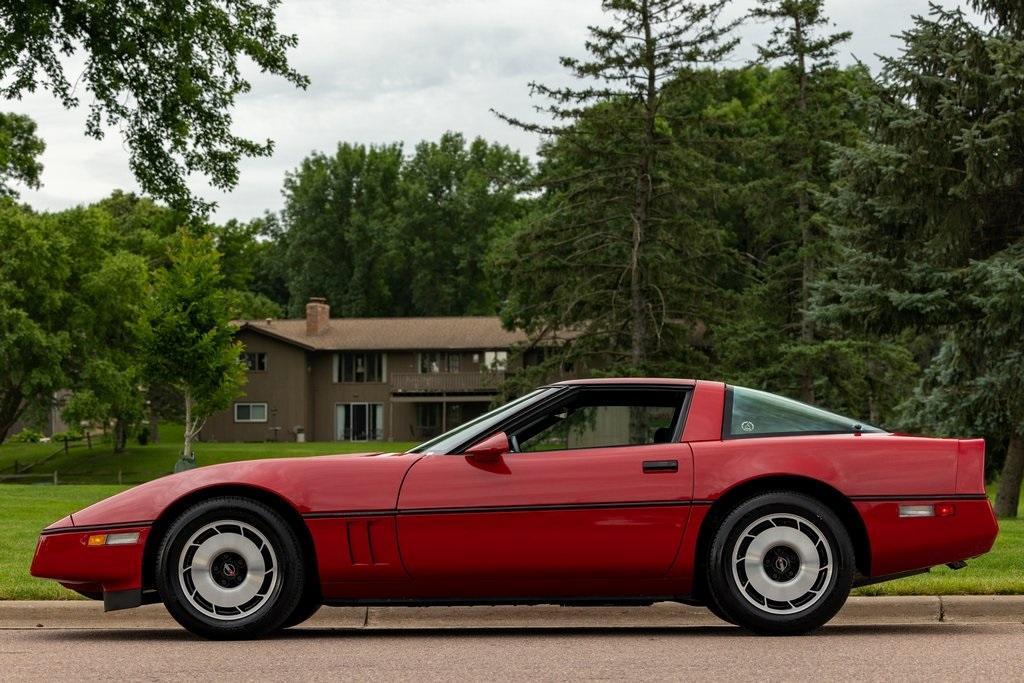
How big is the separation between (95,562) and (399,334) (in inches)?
2531

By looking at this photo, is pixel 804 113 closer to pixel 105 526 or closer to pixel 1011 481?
pixel 1011 481

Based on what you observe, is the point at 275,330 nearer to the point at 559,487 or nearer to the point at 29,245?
the point at 29,245

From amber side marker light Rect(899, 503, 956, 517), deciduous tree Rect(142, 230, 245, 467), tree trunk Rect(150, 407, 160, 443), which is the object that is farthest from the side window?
tree trunk Rect(150, 407, 160, 443)

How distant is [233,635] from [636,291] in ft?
95.7

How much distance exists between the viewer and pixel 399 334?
234 ft

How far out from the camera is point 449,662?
6.50 meters

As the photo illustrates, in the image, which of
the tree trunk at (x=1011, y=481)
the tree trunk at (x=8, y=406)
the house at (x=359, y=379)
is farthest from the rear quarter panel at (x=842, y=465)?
the house at (x=359, y=379)

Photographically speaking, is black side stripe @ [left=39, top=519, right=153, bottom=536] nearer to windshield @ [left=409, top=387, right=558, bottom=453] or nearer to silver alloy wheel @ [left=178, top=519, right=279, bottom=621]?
silver alloy wheel @ [left=178, top=519, right=279, bottom=621]

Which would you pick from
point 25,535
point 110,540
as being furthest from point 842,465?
point 25,535

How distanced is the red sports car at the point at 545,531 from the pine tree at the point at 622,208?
28808mm

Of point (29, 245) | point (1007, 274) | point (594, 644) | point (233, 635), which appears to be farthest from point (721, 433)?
point (29, 245)

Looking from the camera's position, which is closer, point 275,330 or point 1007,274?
point 1007,274

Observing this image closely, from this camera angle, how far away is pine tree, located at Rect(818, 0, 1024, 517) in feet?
57.0

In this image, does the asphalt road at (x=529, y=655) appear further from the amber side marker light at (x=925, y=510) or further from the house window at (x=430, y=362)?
the house window at (x=430, y=362)
